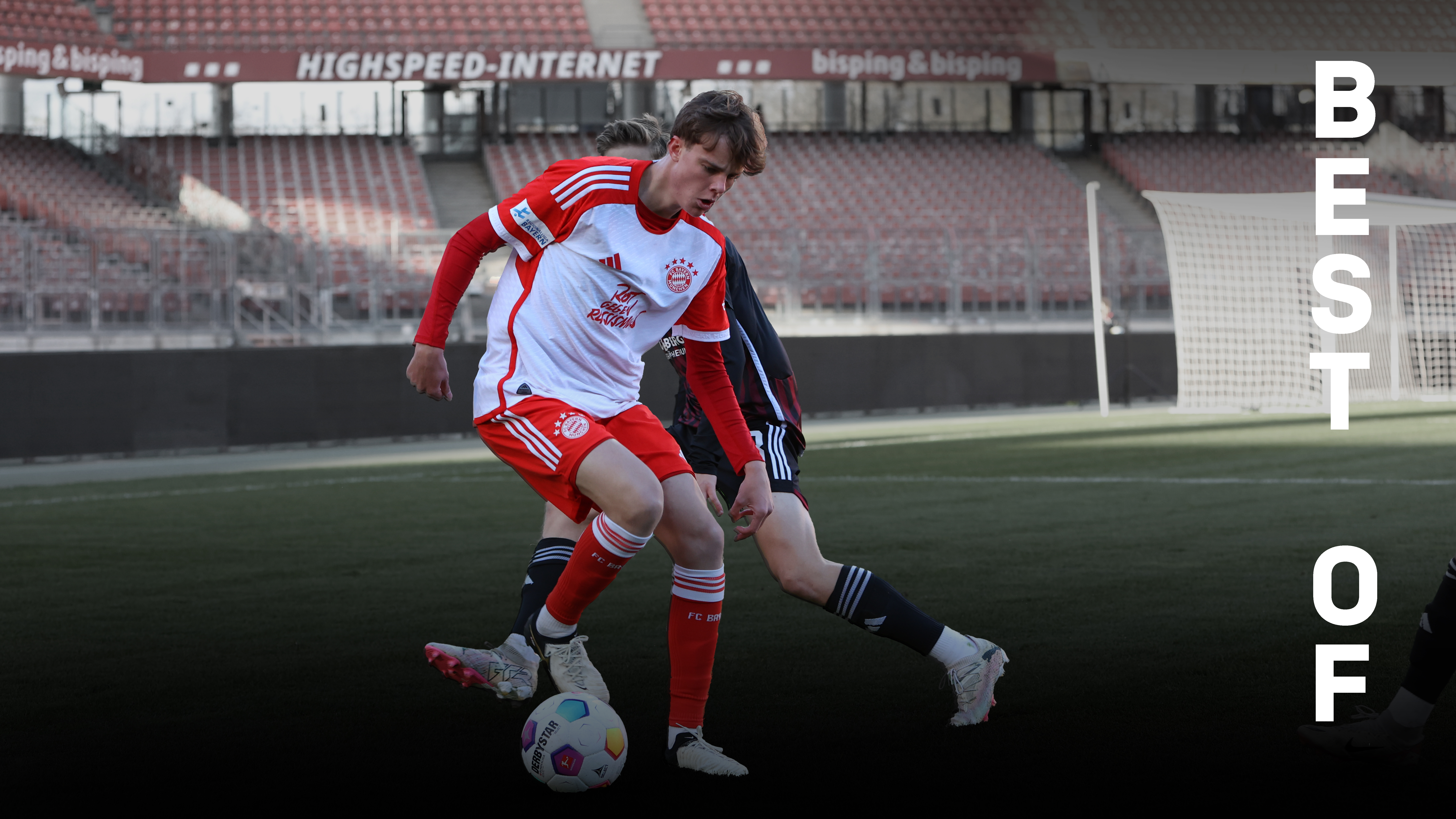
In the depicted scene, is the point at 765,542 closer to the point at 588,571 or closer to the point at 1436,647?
the point at 588,571

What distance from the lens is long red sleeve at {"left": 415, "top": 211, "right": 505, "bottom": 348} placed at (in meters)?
3.67

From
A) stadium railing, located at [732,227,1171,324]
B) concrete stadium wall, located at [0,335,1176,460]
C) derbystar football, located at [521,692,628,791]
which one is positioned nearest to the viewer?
derbystar football, located at [521,692,628,791]

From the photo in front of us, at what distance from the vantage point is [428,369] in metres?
3.66

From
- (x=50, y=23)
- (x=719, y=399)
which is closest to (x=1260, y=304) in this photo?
(x=719, y=399)

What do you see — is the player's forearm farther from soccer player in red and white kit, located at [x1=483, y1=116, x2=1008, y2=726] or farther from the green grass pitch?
the green grass pitch

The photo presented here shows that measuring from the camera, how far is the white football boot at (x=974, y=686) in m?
4.00

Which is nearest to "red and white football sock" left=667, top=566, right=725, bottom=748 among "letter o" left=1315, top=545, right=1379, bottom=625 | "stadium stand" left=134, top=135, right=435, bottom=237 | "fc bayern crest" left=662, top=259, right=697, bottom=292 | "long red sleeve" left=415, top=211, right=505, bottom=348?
"fc bayern crest" left=662, top=259, right=697, bottom=292

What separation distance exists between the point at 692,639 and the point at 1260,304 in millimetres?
16851

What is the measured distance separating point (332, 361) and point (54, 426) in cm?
284

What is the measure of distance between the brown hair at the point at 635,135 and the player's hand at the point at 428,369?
1026 mm

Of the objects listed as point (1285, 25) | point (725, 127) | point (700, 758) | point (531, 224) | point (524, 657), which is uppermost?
point (1285, 25)

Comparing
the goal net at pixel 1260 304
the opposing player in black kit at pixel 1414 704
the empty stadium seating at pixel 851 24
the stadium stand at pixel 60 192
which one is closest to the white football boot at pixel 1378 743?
the opposing player in black kit at pixel 1414 704

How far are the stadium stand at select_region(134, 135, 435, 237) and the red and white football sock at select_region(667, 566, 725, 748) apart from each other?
20.0 meters

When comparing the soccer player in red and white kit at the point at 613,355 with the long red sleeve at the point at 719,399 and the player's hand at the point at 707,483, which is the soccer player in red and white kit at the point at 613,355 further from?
the player's hand at the point at 707,483
